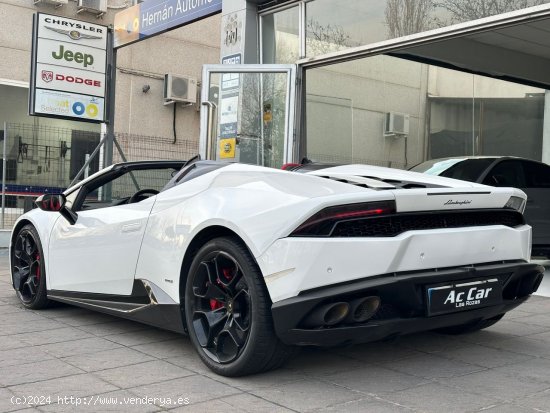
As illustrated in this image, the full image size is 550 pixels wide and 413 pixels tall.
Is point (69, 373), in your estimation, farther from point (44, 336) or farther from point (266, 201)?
point (266, 201)

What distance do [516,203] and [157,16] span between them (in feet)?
26.9

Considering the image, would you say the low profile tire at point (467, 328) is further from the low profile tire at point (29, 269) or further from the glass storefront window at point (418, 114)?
the glass storefront window at point (418, 114)

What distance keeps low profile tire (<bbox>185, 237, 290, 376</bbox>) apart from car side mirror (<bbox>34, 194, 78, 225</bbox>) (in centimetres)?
157

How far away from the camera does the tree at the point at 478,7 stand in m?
6.31

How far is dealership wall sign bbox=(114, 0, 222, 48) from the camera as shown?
9680 millimetres

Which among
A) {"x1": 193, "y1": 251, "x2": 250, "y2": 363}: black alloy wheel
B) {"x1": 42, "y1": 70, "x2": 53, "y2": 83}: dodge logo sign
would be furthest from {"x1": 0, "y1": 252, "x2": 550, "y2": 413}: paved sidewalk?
{"x1": 42, "y1": 70, "x2": 53, "y2": 83}: dodge logo sign

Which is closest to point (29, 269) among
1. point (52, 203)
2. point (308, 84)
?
point (52, 203)

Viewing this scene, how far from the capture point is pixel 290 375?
3.33 meters

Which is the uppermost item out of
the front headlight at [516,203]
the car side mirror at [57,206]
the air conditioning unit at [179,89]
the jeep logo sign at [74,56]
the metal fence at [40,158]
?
the air conditioning unit at [179,89]

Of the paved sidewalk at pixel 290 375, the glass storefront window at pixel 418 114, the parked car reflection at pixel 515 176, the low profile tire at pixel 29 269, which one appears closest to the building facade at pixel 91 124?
the glass storefront window at pixel 418 114

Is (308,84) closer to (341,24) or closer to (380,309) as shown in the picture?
(341,24)

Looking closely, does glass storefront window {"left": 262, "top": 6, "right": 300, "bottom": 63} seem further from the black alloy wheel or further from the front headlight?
the black alloy wheel

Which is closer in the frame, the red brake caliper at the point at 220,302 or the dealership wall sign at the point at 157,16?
the red brake caliper at the point at 220,302

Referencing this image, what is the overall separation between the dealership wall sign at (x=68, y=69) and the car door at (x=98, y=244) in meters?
6.66
